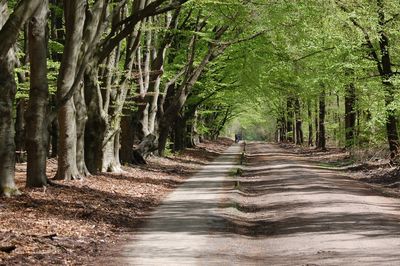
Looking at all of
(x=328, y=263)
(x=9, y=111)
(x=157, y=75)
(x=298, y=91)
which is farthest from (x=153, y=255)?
(x=298, y=91)

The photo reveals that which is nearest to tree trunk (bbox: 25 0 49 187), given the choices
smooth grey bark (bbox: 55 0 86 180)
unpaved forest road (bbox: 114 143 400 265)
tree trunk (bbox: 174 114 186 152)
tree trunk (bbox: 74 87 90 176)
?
smooth grey bark (bbox: 55 0 86 180)

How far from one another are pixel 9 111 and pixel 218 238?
587cm

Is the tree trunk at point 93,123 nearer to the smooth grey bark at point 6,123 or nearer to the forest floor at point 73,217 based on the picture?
the forest floor at point 73,217

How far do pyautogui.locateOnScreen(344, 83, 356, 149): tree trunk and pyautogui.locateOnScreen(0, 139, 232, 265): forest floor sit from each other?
1562cm

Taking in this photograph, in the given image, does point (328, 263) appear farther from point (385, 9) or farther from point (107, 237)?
point (385, 9)

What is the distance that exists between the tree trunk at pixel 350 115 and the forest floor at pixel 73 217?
15620mm

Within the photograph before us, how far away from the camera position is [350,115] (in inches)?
1559

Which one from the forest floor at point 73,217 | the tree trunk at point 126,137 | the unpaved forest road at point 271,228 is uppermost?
the tree trunk at point 126,137

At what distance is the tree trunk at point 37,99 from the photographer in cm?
1554

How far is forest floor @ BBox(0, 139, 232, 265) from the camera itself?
9656 mm

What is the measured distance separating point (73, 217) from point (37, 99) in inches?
157

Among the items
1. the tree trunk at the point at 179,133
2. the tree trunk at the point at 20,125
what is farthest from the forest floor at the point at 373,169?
the tree trunk at the point at 20,125

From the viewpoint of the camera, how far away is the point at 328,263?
9.24 meters

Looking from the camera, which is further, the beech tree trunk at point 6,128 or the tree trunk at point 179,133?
the tree trunk at point 179,133
